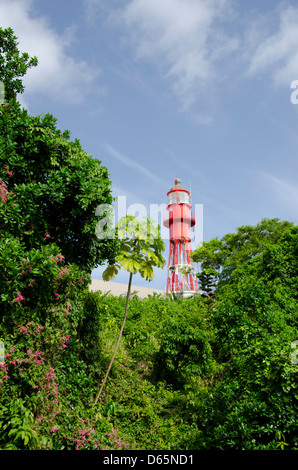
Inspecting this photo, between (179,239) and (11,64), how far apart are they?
28882 millimetres

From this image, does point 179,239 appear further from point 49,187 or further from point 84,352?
point 49,187

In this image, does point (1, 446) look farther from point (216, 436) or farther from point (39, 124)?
point (39, 124)

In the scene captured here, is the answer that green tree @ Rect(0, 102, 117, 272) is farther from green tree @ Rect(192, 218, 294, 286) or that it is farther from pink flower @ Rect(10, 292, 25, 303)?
green tree @ Rect(192, 218, 294, 286)

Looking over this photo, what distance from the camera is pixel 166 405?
8.29m

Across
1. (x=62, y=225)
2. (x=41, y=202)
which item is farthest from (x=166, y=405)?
(x=41, y=202)

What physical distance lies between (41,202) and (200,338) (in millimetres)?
5093

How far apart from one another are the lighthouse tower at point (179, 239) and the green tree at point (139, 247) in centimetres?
2650

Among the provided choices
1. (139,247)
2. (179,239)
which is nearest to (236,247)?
(179,239)

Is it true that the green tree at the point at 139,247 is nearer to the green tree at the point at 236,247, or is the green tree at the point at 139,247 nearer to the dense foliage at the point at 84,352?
the dense foliage at the point at 84,352

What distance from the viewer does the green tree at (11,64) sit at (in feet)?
28.4

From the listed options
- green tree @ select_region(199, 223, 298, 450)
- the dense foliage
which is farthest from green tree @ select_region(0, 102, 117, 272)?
green tree @ select_region(199, 223, 298, 450)

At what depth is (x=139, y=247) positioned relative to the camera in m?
7.61

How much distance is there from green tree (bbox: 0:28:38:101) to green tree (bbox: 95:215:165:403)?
4.35 m

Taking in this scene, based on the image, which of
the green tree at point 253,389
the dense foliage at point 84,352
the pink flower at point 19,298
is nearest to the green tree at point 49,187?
the dense foliage at point 84,352
